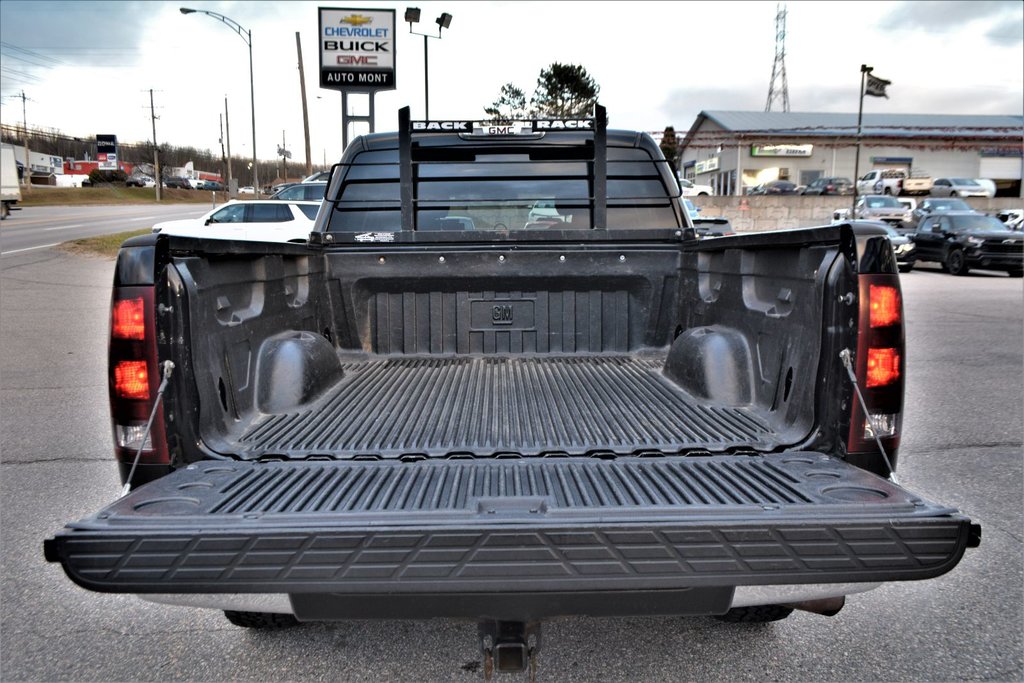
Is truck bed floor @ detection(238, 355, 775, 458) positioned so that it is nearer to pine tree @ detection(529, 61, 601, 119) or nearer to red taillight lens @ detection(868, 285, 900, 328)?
red taillight lens @ detection(868, 285, 900, 328)

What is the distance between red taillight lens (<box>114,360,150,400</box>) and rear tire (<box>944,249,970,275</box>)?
23.6 metres

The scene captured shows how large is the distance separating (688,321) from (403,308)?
161 cm

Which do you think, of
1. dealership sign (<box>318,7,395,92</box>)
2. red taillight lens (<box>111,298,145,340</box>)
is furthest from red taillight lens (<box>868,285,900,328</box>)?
dealership sign (<box>318,7,395,92</box>)

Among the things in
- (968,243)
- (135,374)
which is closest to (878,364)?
(135,374)

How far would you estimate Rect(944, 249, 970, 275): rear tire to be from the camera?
21.6m

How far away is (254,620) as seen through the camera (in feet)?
9.98

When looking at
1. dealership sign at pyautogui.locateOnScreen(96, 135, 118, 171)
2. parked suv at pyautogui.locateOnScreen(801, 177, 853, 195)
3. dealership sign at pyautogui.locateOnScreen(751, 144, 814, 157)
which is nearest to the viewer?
parked suv at pyautogui.locateOnScreen(801, 177, 853, 195)

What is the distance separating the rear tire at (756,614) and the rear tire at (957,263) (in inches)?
864

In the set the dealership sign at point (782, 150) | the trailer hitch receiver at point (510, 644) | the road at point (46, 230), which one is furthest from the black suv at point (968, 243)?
the dealership sign at point (782, 150)

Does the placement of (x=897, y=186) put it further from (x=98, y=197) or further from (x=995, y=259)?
(x=98, y=197)

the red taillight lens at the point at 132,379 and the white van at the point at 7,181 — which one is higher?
the white van at the point at 7,181

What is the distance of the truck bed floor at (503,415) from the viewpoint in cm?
279

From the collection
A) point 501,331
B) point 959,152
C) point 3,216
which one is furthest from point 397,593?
point 959,152

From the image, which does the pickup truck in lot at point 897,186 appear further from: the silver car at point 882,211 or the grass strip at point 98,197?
the grass strip at point 98,197
